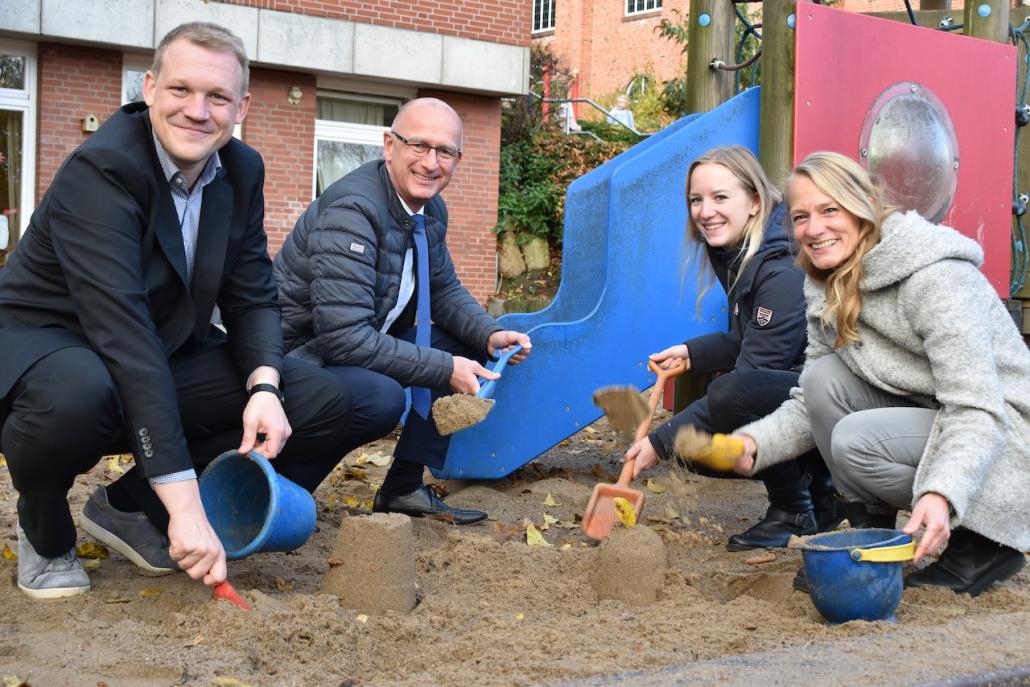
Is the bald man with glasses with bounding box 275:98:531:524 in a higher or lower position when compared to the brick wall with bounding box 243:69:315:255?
lower

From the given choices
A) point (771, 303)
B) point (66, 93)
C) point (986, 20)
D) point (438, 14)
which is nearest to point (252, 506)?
point (771, 303)

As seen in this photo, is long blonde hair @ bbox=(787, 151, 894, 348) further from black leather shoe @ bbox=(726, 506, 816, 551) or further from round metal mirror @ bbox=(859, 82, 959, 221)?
round metal mirror @ bbox=(859, 82, 959, 221)

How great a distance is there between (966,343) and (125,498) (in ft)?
7.13

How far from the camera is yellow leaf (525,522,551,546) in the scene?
11.8 ft

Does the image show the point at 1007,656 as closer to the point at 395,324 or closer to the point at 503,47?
the point at 395,324

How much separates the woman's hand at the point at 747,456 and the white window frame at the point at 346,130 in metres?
9.38

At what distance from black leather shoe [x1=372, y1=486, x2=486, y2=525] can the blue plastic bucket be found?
0.92 meters

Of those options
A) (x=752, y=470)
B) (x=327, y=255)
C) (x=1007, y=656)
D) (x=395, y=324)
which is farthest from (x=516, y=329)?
(x=1007, y=656)

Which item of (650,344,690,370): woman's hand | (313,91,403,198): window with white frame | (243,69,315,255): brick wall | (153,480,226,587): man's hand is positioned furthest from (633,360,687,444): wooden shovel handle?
(313,91,403,198): window with white frame

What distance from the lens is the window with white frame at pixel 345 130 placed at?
12227mm

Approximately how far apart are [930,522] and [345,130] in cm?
1050

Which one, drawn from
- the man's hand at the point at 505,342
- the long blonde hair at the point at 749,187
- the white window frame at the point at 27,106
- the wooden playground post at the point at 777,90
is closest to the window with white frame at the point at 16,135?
the white window frame at the point at 27,106

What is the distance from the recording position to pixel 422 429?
3.93m

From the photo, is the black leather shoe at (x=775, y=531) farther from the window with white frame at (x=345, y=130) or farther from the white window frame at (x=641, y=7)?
the white window frame at (x=641, y=7)
